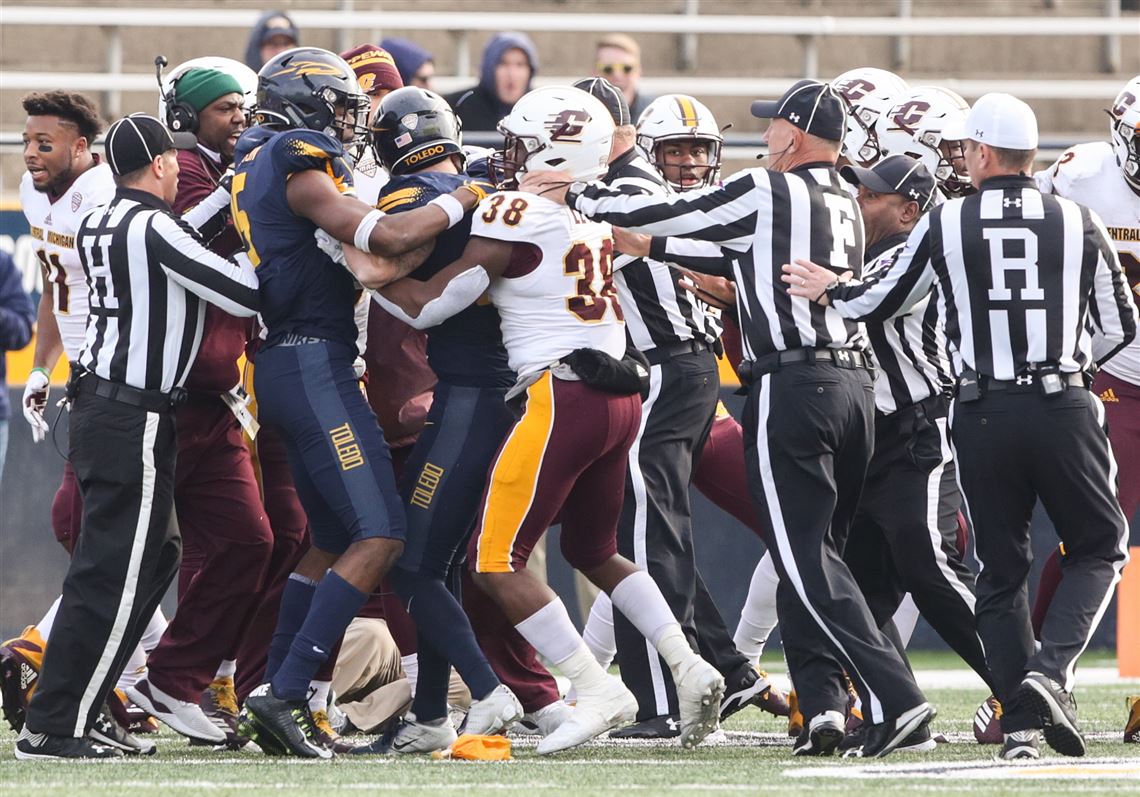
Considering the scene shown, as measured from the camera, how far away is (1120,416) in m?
7.26

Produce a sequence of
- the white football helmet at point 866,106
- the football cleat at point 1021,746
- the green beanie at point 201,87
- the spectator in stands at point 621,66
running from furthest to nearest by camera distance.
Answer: the spectator in stands at point 621,66 → the white football helmet at point 866,106 → the green beanie at point 201,87 → the football cleat at point 1021,746

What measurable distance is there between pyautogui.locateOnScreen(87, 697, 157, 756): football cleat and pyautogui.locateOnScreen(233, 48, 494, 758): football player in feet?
1.38

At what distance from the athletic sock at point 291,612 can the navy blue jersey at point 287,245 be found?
77 centimetres

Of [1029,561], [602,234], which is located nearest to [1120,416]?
[1029,561]

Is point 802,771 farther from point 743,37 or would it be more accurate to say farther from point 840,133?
point 743,37

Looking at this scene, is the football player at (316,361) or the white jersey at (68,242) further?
the white jersey at (68,242)

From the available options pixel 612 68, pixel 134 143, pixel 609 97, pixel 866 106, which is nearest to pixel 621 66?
pixel 612 68

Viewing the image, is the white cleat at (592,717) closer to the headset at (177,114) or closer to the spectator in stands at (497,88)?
the headset at (177,114)

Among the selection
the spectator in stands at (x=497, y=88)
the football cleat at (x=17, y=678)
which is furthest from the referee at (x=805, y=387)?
the spectator in stands at (x=497, y=88)

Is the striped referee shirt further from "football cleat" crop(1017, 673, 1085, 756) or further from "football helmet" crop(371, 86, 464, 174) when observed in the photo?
"football helmet" crop(371, 86, 464, 174)

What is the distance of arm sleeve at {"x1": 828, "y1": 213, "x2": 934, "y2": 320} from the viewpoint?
6.07 m

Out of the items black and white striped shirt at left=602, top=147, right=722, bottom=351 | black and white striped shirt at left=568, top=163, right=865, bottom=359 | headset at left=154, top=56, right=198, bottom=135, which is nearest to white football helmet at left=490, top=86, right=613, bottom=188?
black and white striped shirt at left=568, top=163, right=865, bottom=359

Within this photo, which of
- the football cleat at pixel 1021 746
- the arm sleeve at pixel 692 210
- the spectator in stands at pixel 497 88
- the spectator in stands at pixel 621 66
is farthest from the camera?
the spectator in stands at pixel 621 66

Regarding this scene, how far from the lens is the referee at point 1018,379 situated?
5965 mm
